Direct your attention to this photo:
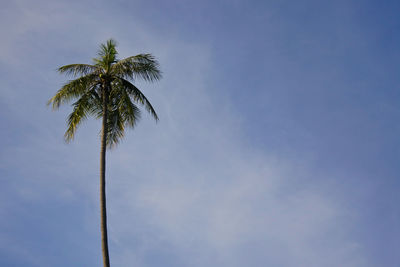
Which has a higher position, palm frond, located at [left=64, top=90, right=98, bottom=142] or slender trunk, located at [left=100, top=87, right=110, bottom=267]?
palm frond, located at [left=64, top=90, right=98, bottom=142]

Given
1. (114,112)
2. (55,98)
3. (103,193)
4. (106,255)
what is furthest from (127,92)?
(106,255)

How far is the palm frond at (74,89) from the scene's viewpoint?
2323 centimetres

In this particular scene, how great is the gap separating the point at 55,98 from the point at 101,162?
5022mm

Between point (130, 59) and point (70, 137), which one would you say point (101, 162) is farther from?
point (130, 59)

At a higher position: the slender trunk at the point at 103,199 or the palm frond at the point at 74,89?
the palm frond at the point at 74,89

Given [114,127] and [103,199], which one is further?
[114,127]

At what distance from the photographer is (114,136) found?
24.7 metres

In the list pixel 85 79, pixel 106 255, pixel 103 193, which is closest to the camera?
pixel 106 255

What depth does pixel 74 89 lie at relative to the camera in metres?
23.3

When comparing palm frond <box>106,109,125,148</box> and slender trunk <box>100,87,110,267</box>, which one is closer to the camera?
slender trunk <box>100,87,110,267</box>

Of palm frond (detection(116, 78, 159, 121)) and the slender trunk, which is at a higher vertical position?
palm frond (detection(116, 78, 159, 121))

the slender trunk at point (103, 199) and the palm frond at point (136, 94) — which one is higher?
the palm frond at point (136, 94)

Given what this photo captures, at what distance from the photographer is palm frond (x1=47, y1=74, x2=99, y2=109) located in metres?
23.2

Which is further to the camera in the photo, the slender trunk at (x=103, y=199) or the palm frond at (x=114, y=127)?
the palm frond at (x=114, y=127)
